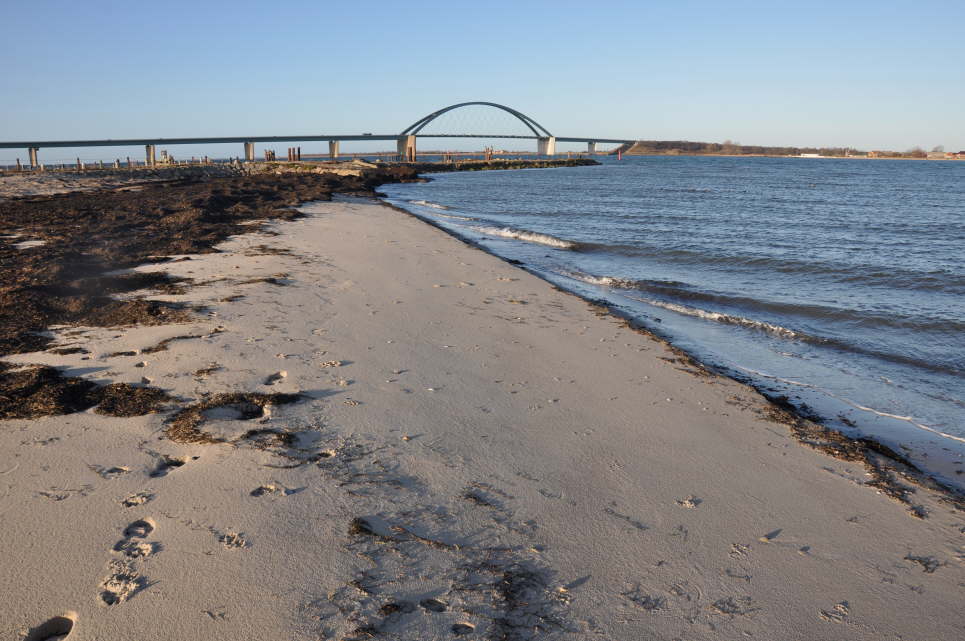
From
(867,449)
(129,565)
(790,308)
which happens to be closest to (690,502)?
(867,449)

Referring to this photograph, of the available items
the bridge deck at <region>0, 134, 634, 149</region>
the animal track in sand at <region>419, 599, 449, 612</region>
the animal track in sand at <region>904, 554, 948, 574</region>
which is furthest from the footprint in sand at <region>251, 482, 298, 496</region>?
the bridge deck at <region>0, 134, 634, 149</region>

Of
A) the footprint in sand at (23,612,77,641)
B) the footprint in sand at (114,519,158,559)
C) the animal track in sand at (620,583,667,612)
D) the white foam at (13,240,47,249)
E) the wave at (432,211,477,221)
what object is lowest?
the animal track in sand at (620,583,667,612)

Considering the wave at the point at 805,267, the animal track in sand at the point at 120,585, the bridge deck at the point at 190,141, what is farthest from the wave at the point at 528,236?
the bridge deck at the point at 190,141

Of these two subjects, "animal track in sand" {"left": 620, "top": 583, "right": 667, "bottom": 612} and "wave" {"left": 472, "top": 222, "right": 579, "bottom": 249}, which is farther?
"wave" {"left": 472, "top": 222, "right": 579, "bottom": 249}

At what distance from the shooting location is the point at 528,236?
19.9 metres

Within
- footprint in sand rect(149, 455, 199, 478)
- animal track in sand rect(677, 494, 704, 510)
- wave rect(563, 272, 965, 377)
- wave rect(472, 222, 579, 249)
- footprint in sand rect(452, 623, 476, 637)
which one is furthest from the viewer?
wave rect(472, 222, 579, 249)

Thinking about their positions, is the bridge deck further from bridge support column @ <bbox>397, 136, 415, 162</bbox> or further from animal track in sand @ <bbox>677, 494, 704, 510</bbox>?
animal track in sand @ <bbox>677, 494, 704, 510</bbox>

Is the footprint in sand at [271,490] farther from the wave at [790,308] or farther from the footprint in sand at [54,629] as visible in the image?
the wave at [790,308]

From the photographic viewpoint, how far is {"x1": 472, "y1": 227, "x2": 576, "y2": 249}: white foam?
18.3m

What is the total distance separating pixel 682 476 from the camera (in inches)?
166

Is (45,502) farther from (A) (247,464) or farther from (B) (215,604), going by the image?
(B) (215,604)

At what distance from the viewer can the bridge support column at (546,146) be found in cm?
13875

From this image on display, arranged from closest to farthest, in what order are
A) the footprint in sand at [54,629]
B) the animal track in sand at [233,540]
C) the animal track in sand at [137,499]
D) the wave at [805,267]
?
the footprint in sand at [54,629], the animal track in sand at [233,540], the animal track in sand at [137,499], the wave at [805,267]

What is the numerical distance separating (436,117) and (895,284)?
11870cm
